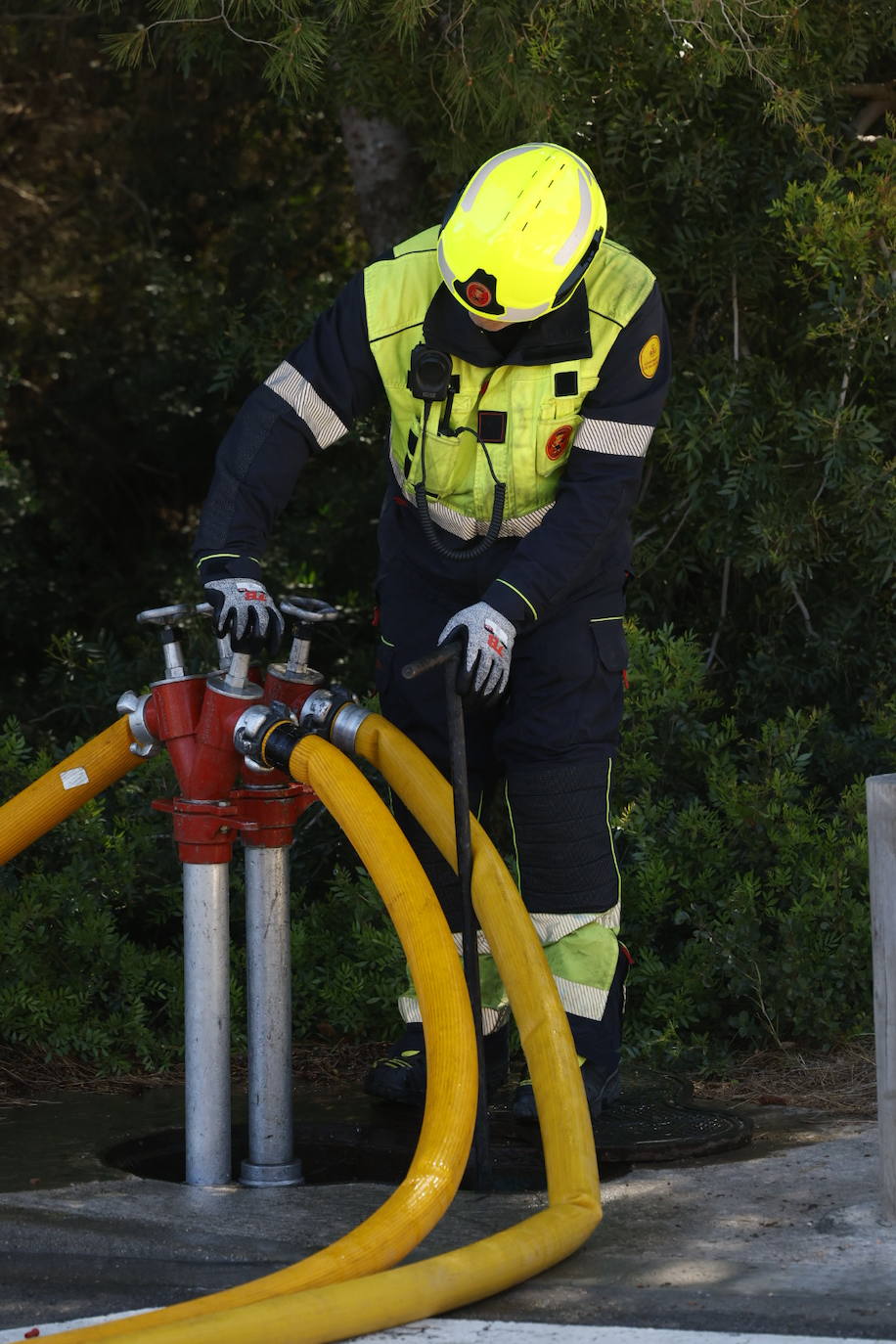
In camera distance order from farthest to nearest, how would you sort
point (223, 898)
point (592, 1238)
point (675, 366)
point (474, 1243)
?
point (675, 366) → point (223, 898) → point (592, 1238) → point (474, 1243)

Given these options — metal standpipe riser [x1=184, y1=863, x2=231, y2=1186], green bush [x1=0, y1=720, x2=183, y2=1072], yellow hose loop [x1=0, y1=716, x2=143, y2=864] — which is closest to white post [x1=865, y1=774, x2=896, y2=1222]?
metal standpipe riser [x1=184, y1=863, x2=231, y2=1186]

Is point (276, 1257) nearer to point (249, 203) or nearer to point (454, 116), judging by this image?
point (454, 116)

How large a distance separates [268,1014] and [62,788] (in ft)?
2.07

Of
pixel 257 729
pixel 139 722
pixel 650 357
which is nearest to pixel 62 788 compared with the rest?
pixel 139 722

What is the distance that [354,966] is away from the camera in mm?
4574

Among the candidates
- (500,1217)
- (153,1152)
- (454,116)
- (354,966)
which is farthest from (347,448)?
(500,1217)

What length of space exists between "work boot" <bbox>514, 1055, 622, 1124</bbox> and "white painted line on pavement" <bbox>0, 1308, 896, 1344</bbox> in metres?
0.99

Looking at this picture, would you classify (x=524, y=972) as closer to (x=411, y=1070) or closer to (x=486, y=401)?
(x=411, y=1070)

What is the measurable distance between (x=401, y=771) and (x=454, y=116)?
2556mm

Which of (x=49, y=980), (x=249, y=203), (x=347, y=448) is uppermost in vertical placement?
(x=249, y=203)

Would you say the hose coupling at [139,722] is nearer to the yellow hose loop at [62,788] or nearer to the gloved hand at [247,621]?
the yellow hose loop at [62,788]

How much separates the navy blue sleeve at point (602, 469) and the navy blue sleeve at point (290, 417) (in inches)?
19.1

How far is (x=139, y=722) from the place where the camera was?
3375 millimetres

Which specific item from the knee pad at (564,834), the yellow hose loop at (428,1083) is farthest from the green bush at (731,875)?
the yellow hose loop at (428,1083)
